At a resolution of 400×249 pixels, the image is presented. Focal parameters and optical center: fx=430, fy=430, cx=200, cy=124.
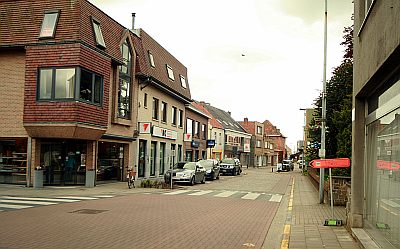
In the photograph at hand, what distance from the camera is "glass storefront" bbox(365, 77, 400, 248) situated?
682 cm

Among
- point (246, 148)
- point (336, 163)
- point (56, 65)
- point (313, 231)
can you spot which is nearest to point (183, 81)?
point (56, 65)

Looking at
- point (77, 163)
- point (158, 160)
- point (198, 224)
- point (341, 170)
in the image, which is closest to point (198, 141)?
point (158, 160)

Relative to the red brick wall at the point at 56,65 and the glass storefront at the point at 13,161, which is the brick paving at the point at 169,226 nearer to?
the red brick wall at the point at 56,65

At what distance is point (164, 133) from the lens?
32438 mm

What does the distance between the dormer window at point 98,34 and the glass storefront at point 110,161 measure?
5507 mm

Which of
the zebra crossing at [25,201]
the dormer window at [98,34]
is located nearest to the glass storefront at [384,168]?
the zebra crossing at [25,201]

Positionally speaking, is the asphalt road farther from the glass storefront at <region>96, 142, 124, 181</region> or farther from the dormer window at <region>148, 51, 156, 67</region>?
the dormer window at <region>148, 51, 156, 67</region>

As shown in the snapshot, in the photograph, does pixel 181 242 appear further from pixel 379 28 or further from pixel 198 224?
pixel 379 28

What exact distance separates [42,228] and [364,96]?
8.03 m

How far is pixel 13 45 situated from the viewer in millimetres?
21375

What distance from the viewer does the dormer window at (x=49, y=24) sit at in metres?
20.9

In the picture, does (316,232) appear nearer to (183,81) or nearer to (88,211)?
(88,211)

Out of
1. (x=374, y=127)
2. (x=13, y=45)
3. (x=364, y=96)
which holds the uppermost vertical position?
(x=13, y=45)

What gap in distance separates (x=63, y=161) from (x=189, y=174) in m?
7.79
